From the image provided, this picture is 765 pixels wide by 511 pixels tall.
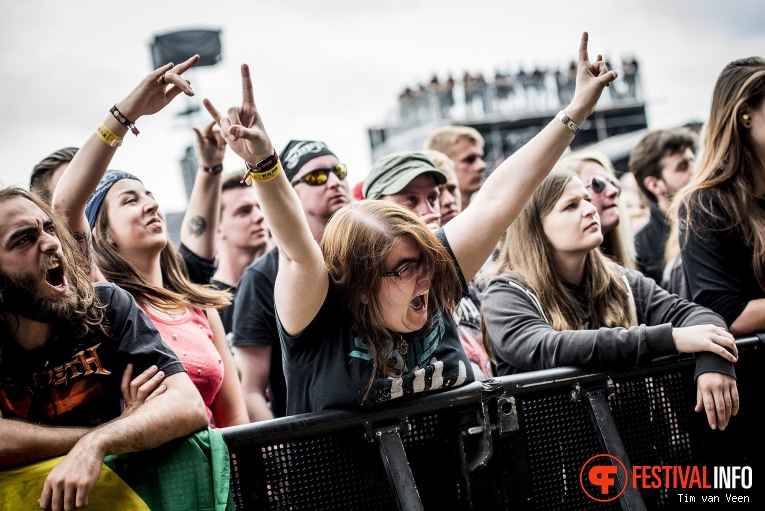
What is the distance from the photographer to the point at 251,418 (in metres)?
3.10

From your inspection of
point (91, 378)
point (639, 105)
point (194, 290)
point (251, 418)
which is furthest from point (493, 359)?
point (639, 105)

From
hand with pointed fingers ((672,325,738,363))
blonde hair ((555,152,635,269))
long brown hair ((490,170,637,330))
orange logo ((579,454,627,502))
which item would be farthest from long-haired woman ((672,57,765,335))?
orange logo ((579,454,627,502))

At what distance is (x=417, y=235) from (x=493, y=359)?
3.53 feet

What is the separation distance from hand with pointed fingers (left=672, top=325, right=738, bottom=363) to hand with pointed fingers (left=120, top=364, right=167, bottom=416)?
1638 millimetres

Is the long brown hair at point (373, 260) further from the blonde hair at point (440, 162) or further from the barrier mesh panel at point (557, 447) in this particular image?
the blonde hair at point (440, 162)

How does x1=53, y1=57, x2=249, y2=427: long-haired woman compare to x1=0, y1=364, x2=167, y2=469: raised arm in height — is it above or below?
above

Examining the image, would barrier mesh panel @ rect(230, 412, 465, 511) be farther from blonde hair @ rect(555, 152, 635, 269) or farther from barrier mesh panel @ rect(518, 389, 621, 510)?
blonde hair @ rect(555, 152, 635, 269)

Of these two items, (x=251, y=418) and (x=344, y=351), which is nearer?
(x=344, y=351)

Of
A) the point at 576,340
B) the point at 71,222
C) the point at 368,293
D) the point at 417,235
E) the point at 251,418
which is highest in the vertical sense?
the point at 71,222

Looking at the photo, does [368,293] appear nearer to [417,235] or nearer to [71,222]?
[417,235]

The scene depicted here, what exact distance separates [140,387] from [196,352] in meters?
Answer: 0.64

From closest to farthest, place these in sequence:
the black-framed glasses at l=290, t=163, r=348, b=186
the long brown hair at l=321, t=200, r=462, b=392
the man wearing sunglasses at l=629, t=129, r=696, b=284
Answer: the long brown hair at l=321, t=200, r=462, b=392, the black-framed glasses at l=290, t=163, r=348, b=186, the man wearing sunglasses at l=629, t=129, r=696, b=284

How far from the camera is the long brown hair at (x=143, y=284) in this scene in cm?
273

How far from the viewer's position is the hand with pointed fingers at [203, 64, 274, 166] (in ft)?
5.96
